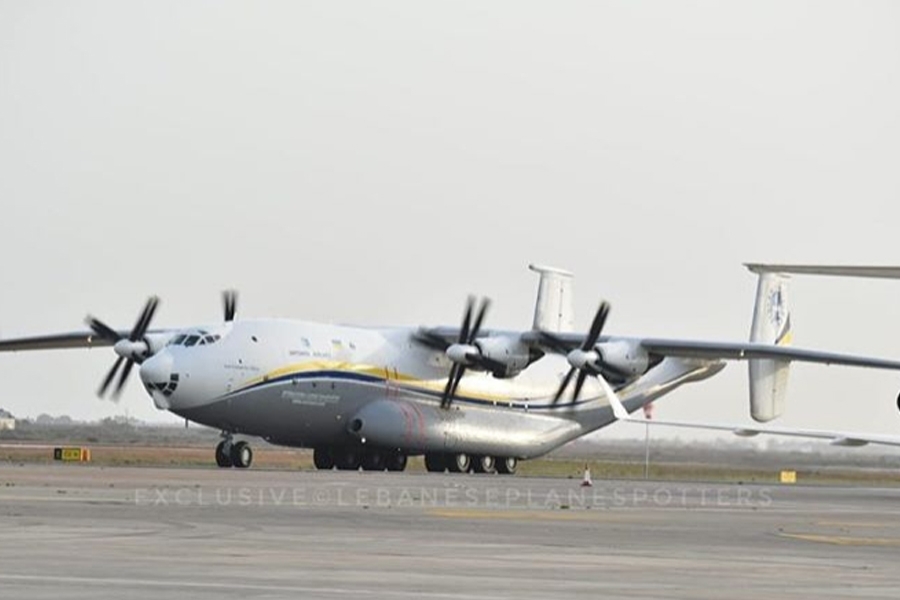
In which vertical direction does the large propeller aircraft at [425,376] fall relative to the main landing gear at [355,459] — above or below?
above

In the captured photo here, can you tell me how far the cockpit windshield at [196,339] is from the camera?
59.3 metres

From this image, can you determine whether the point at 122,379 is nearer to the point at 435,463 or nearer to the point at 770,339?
the point at 435,463

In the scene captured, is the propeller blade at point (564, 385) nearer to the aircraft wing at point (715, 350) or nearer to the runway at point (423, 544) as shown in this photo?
the aircraft wing at point (715, 350)

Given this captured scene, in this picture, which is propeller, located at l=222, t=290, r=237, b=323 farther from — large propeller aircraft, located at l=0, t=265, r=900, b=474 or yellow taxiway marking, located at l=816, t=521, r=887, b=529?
yellow taxiway marking, located at l=816, t=521, r=887, b=529

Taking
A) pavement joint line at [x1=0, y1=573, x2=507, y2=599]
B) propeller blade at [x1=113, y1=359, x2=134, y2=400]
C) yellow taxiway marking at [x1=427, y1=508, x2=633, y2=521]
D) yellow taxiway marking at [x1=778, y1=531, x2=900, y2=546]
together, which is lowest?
pavement joint line at [x1=0, y1=573, x2=507, y2=599]

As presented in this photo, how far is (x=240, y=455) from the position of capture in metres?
61.9

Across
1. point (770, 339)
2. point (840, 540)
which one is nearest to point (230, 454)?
point (770, 339)

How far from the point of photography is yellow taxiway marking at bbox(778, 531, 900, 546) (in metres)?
24.8

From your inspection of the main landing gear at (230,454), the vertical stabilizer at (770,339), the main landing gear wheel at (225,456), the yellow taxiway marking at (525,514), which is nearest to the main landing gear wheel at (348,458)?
the main landing gear at (230,454)

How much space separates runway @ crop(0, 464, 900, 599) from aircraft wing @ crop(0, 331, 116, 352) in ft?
84.6

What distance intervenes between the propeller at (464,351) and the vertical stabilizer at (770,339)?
8.93m

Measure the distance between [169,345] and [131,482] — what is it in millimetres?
17473

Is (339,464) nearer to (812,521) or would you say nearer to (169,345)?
(169,345)

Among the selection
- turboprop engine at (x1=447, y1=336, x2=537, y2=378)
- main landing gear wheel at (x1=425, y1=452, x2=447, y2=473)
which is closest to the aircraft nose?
turboprop engine at (x1=447, y1=336, x2=537, y2=378)
